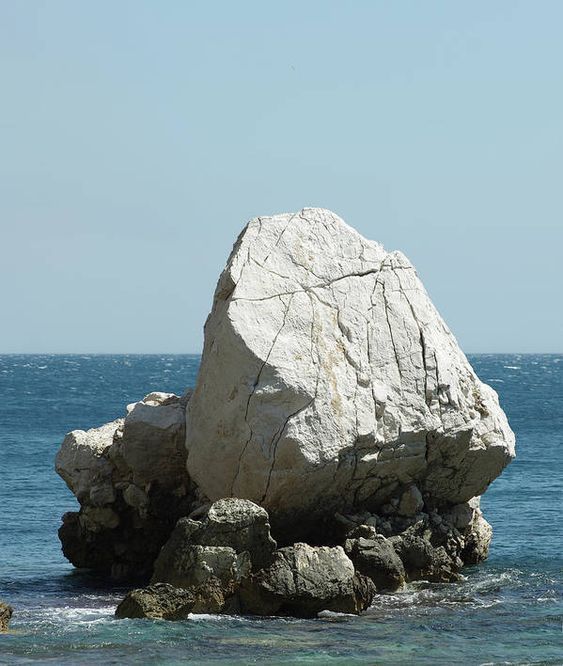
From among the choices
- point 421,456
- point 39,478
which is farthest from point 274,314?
point 39,478

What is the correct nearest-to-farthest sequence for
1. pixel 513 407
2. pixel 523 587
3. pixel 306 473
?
pixel 306 473
pixel 523 587
pixel 513 407

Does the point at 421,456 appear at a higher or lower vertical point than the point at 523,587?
higher

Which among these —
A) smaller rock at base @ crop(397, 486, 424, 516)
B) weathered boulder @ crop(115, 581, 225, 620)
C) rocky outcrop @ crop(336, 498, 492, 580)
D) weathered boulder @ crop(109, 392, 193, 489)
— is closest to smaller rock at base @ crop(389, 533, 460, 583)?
rocky outcrop @ crop(336, 498, 492, 580)

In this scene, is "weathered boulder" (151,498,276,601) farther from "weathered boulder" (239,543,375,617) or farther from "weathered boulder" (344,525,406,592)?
"weathered boulder" (344,525,406,592)

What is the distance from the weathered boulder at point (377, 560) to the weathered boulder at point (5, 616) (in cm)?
705

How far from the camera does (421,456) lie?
2866cm

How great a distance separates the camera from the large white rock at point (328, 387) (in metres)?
26.8

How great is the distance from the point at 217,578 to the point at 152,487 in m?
4.88

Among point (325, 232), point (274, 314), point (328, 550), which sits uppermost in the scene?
point (325, 232)

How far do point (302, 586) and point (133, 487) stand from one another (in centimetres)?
621

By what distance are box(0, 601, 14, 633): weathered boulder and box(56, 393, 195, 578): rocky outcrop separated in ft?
18.6

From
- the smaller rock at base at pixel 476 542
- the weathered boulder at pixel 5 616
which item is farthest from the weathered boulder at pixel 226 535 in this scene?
the smaller rock at base at pixel 476 542

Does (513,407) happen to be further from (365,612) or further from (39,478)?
(365,612)

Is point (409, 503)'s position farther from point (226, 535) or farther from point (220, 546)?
point (220, 546)
